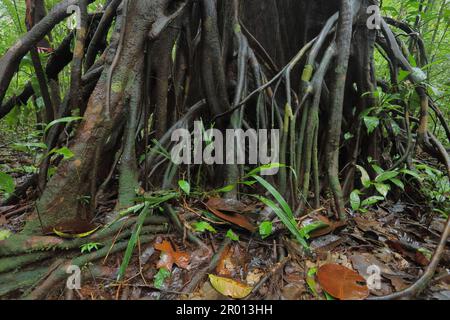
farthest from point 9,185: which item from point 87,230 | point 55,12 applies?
point 55,12

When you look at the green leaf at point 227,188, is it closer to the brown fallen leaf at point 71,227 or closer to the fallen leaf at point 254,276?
the fallen leaf at point 254,276

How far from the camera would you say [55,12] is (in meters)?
1.64

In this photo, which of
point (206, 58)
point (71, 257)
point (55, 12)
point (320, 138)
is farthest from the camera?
point (320, 138)

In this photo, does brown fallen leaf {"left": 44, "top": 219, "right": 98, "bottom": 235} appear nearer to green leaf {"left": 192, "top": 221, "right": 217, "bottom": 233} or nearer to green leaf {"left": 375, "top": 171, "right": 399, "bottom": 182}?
green leaf {"left": 192, "top": 221, "right": 217, "bottom": 233}

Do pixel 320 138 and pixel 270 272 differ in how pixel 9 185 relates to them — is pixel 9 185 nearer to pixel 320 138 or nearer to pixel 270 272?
pixel 270 272

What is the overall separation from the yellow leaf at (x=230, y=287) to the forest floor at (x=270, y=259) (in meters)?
0.02

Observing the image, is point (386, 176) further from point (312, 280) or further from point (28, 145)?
point (28, 145)

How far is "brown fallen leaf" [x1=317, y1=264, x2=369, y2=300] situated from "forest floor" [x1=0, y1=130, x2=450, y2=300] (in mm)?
20

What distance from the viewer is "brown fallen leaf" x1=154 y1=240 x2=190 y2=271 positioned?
1181mm

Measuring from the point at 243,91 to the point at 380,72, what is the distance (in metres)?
3.34

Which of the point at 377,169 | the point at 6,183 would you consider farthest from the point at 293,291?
the point at 6,183

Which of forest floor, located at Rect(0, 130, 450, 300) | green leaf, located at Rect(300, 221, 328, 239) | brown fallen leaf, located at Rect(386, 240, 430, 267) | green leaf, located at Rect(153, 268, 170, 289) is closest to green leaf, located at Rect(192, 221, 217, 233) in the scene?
forest floor, located at Rect(0, 130, 450, 300)

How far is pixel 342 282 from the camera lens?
42.7 inches

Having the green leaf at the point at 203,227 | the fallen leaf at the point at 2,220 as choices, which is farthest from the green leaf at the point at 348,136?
the fallen leaf at the point at 2,220
